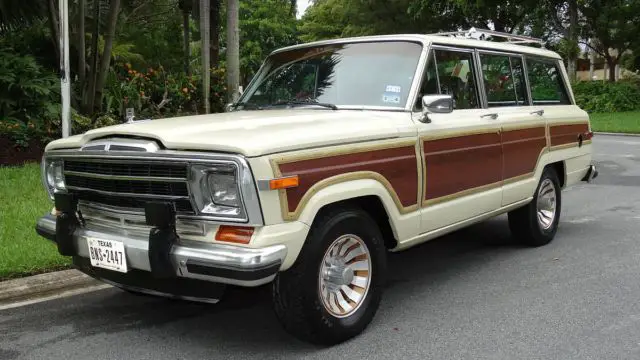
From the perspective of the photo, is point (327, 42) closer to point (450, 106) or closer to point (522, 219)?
point (450, 106)

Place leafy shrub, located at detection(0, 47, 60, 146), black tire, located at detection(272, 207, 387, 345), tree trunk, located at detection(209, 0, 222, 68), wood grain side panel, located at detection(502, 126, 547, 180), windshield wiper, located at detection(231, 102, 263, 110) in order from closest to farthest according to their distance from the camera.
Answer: black tire, located at detection(272, 207, 387, 345) < windshield wiper, located at detection(231, 102, 263, 110) < wood grain side panel, located at detection(502, 126, 547, 180) < leafy shrub, located at detection(0, 47, 60, 146) < tree trunk, located at detection(209, 0, 222, 68)

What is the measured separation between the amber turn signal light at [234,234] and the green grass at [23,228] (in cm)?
248

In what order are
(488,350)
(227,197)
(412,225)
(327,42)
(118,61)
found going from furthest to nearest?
(118,61) → (327,42) → (412,225) → (488,350) → (227,197)

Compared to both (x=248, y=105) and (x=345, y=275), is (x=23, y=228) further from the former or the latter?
(x=345, y=275)

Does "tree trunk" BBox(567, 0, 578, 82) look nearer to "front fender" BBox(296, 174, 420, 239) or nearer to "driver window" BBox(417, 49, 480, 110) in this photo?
"driver window" BBox(417, 49, 480, 110)

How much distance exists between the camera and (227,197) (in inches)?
131

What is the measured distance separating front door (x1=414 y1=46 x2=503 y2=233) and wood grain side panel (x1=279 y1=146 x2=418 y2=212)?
0.60ft

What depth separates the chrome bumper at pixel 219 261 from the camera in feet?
10.4

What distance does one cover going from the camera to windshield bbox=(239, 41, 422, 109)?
4508 millimetres

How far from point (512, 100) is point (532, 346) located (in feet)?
8.80

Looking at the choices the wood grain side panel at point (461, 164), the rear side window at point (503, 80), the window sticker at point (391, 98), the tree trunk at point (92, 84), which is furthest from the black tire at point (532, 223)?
the tree trunk at point (92, 84)

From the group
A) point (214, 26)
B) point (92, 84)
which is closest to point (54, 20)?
point (92, 84)

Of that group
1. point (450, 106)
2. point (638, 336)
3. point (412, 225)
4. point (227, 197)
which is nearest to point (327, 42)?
point (450, 106)

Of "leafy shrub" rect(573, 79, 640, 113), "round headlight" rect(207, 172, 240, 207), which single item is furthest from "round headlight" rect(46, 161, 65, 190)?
"leafy shrub" rect(573, 79, 640, 113)
